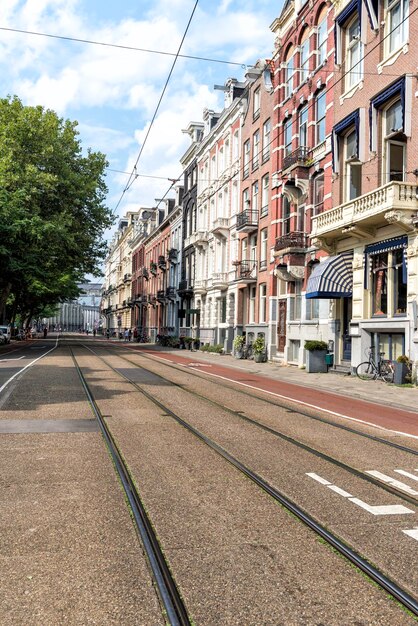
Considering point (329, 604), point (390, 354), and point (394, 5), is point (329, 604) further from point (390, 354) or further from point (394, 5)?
point (394, 5)

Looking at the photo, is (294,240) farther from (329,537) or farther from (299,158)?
(329,537)

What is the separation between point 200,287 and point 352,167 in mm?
24163

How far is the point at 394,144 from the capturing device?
20.3 meters

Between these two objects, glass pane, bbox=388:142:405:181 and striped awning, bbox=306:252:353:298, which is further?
striped awning, bbox=306:252:353:298

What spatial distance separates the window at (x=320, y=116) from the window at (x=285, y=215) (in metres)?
3.76

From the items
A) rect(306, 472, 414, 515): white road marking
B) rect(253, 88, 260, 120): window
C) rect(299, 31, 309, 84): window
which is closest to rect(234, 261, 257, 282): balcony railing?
rect(253, 88, 260, 120): window

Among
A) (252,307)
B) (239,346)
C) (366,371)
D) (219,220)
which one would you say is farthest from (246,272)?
(366,371)

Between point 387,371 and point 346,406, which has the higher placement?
point 387,371

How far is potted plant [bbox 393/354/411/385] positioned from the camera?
18062 mm

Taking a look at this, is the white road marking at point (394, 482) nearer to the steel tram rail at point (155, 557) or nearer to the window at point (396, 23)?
the steel tram rail at point (155, 557)

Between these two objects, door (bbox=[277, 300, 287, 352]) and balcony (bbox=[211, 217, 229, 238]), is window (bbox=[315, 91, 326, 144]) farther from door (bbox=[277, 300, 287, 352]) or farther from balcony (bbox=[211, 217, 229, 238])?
balcony (bbox=[211, 217, 229, 238])

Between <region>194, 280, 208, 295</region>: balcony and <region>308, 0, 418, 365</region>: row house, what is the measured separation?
22.1 meters

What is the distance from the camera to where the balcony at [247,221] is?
111 feet

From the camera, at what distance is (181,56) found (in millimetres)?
18266
